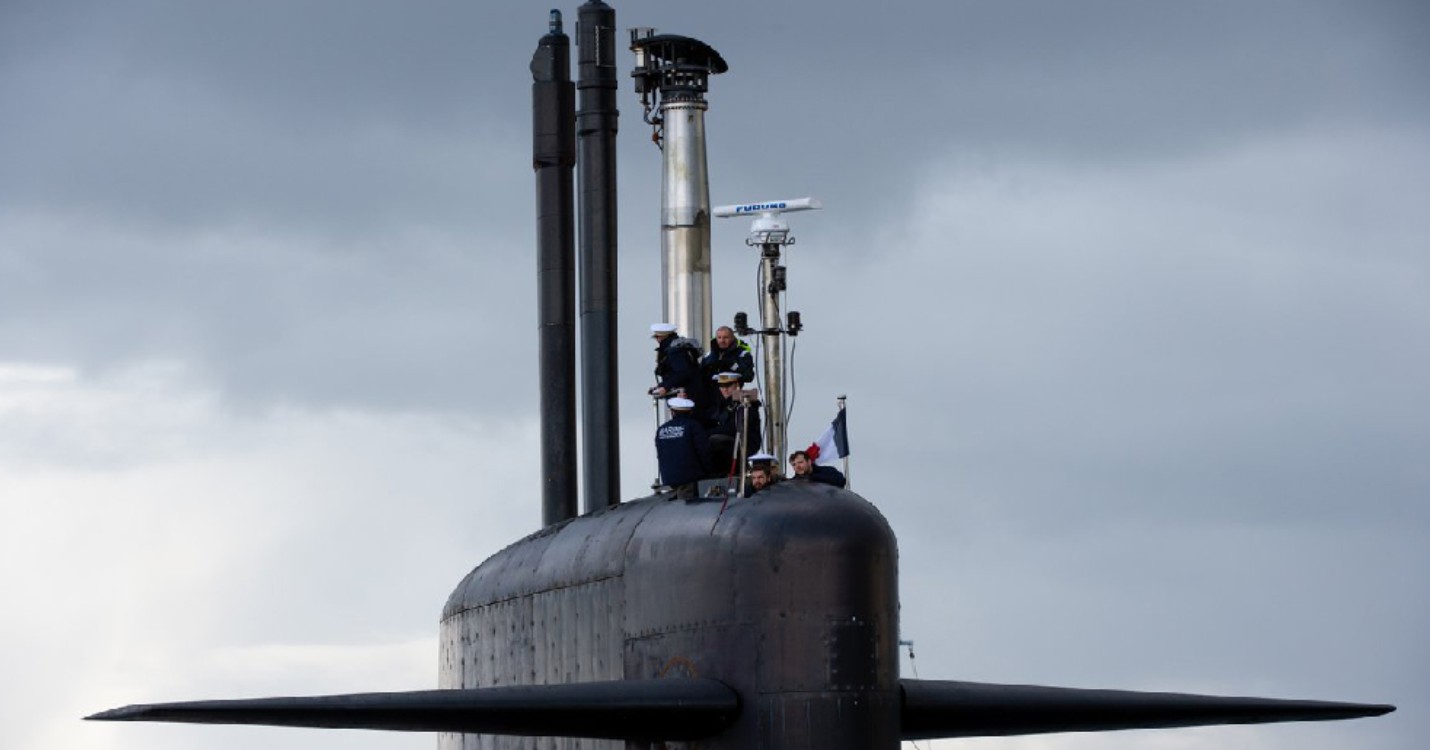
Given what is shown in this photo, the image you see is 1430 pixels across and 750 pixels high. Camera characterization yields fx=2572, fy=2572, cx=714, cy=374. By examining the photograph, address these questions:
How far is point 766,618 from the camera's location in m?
16.2

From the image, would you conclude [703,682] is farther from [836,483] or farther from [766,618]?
[836,483]

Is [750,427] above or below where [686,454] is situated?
above

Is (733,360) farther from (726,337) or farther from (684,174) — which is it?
(684,174)

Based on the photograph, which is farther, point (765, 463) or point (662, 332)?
point (662, 332)

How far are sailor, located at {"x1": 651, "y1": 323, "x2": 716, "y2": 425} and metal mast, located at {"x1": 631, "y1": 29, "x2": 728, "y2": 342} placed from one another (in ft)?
11.7

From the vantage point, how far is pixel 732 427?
1812cm

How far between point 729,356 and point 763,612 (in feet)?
10.9

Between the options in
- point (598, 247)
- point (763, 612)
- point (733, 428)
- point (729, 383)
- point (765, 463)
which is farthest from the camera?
point (598, 247)

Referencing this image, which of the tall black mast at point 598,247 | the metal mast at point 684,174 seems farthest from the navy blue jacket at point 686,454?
the tall black mast at point 598,247

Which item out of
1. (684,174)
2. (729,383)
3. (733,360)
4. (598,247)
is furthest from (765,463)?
(598,247)

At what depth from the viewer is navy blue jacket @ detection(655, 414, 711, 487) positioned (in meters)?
17.7

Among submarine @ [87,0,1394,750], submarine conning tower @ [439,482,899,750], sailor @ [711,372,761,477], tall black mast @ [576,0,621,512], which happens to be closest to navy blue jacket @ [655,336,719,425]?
submarine @ [87,0,1394,750]

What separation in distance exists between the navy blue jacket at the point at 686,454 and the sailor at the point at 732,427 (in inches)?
3.2

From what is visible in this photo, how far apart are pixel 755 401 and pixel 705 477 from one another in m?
0.64
